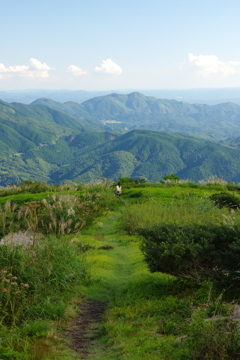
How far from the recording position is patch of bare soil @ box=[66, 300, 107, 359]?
5.40 meters

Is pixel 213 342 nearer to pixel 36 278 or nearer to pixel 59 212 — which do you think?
pixel 36 278

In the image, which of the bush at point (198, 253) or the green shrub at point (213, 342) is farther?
the bush at point (198, 253)

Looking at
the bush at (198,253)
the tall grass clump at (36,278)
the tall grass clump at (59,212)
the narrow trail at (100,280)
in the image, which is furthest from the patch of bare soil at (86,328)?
the tall grass clump at (59,212)

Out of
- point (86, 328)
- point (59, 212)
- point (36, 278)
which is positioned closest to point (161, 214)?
point (59, 212)

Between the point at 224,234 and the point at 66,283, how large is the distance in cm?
352

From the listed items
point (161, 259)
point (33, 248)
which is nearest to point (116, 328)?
point (161, 259)

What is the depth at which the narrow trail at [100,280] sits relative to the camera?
556 centimetres

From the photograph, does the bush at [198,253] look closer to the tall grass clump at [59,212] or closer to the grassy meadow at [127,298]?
the grassy meadow at [127,298]

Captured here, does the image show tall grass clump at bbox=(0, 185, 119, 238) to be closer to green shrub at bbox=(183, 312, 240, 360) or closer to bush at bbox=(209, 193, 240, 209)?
bush at bbox=(209, 193, 240, 209)

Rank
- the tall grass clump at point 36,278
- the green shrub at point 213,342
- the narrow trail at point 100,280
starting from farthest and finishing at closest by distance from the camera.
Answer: the tall grass clump at point 36,278 → the narrow trail at point 100,280 → the green shrub at point 213,342

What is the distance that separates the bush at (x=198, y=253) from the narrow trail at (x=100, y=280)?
1382 mm

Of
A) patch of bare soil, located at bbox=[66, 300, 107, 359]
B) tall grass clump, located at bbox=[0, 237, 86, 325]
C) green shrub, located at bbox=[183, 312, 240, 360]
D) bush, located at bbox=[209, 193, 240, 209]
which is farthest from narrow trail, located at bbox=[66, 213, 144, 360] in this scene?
bush, located at bbox=[209, 193, 240, 209]

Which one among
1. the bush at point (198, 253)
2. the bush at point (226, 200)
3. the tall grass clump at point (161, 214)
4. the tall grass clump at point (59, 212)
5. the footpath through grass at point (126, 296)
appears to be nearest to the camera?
the footpath through grass at point (126, 296)

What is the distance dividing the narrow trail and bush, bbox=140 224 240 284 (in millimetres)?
1382
